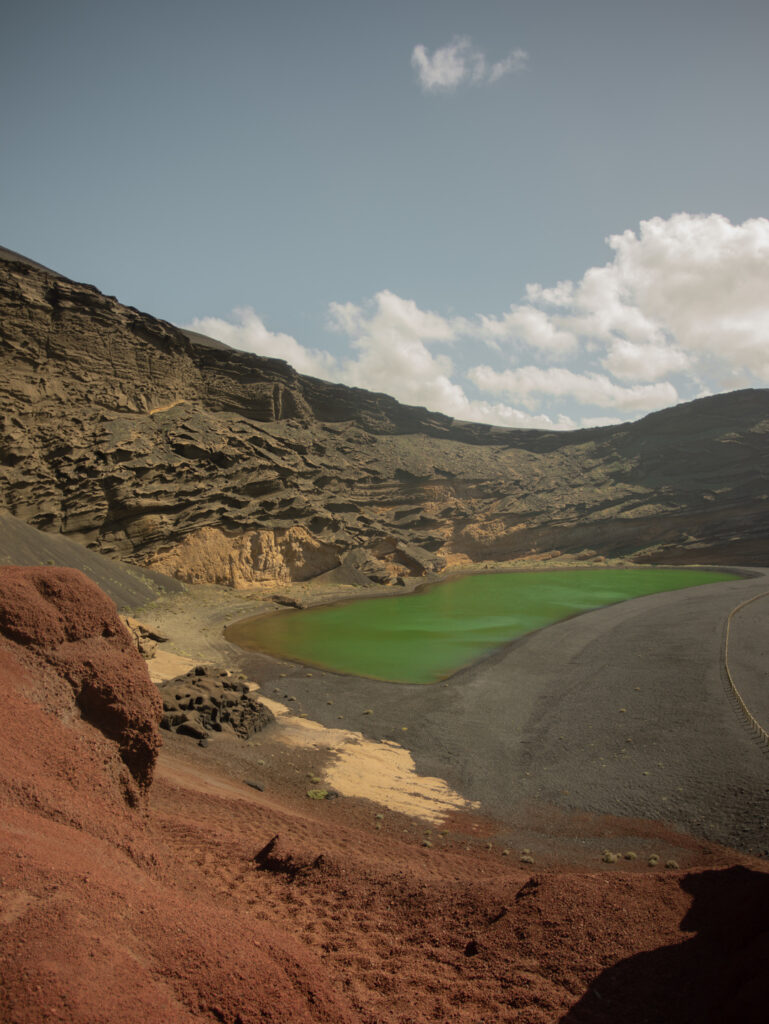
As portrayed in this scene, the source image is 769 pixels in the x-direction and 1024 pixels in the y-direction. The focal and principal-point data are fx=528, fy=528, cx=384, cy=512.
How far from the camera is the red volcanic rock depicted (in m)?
5.69

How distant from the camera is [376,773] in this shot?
12125 millimetres

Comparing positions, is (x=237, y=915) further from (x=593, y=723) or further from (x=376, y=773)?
(x=593, y=723)

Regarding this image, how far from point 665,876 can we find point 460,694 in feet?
39.1

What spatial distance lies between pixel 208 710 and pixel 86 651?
28.3 feet

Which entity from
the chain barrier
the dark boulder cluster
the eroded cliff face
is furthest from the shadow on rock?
the eroded cliff face

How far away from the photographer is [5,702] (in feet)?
16.2

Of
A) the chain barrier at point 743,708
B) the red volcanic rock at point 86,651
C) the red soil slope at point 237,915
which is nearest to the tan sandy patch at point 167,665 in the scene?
the red volcanic rock at point 86,651

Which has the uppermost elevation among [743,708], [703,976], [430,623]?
[703,976]

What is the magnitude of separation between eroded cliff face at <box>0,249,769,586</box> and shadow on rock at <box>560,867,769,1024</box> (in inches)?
1468

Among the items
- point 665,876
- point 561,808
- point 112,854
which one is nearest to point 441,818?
point 561,808

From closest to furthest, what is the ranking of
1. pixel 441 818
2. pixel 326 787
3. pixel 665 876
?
pixel 665 876
pixel 441 818
pixel 326 787

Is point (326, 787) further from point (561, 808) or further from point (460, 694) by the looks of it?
point (460, 694)

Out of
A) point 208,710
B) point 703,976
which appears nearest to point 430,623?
point 208,710

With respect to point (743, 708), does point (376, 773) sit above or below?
below
